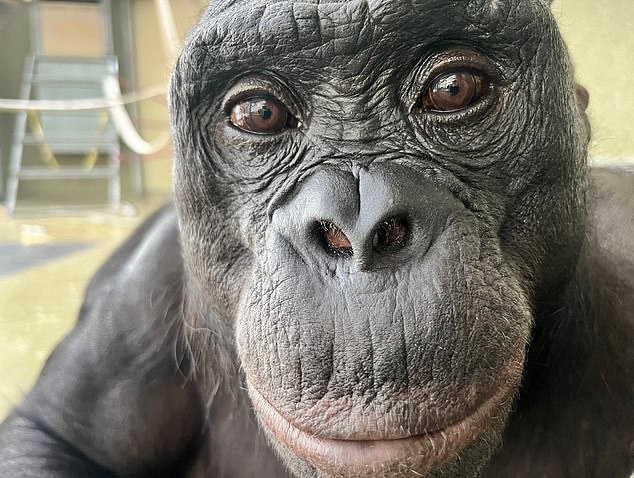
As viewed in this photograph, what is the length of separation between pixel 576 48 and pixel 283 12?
0.89 m

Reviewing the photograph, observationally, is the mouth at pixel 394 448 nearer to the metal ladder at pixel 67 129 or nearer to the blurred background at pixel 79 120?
the blurred background at pixel 79 120

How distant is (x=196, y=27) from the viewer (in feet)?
4.41

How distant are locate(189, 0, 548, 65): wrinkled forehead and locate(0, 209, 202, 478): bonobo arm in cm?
85

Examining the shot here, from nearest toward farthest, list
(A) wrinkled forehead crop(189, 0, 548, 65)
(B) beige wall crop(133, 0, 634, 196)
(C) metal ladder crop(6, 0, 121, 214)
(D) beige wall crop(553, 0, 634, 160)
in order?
(A) wrinkled forehead crop(189, 0, 548, 65) < (B) beige wall crop(133, 0, 634, 196) < (D) beige wall crop(553, 0, 634, 160) < (C) metal ladder crop(6, 0, 121, 214)

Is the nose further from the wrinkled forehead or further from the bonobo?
the wrinkled forehead

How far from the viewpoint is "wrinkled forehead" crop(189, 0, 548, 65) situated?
1147 millimetres

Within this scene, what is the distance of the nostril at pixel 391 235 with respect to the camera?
103 cm

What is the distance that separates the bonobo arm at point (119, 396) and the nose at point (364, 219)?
851 millimetres

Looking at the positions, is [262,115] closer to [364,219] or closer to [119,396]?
[364,219]

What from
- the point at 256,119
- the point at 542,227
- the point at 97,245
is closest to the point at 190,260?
the point at 256,119

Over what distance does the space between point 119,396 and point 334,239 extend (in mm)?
1000

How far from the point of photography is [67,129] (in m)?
10.4

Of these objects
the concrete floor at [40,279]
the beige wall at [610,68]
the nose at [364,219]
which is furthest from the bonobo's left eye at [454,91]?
the concrete floor at [40,279]

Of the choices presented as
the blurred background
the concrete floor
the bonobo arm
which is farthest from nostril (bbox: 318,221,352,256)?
the blurred background
